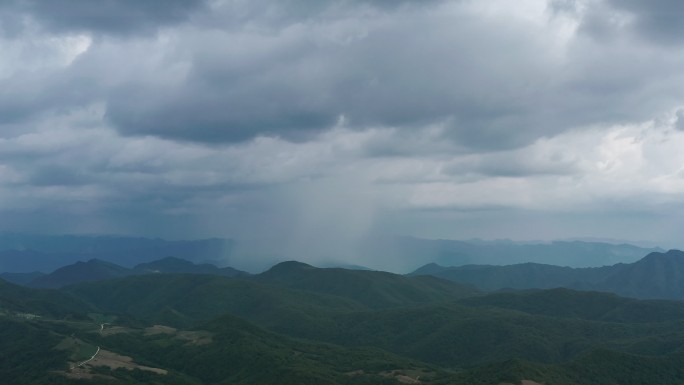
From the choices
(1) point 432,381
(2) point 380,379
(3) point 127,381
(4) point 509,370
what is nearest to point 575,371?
(4) point 509,370

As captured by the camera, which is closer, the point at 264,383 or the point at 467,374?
the point at 467,374

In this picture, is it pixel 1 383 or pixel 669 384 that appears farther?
pixel 1 383

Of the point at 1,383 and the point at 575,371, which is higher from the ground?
the point at 575,371

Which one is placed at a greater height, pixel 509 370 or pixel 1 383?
pixel 509 370

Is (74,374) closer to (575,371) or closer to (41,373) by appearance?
(41,373)

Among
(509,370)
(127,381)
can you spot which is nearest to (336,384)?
(509,370)

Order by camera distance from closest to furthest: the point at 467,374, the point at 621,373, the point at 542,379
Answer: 1. the point at 542,379
2. the point at 467,374
3. the point at 621,373

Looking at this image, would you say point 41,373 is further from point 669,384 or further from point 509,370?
point 669,384


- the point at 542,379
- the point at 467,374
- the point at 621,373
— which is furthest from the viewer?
the point at 621,373

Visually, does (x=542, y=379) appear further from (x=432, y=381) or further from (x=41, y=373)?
(x=41, y=373)
